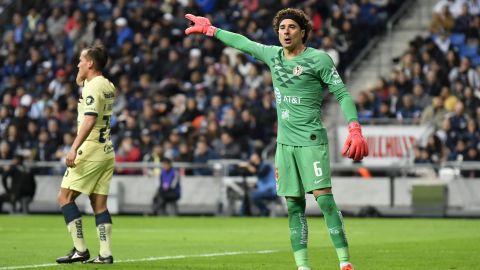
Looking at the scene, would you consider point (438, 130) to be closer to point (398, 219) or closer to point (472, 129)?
point (472, 129)

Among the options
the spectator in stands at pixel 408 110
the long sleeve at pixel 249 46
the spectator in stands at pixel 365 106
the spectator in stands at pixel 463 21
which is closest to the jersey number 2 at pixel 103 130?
the long sleeve at pixel 249 46

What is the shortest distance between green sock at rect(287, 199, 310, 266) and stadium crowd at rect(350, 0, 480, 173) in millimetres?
16198

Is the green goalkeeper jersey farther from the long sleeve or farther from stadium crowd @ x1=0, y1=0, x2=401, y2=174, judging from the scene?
Answer: stadium crowd @ x1=0, y1=0, x2=401, y2=174

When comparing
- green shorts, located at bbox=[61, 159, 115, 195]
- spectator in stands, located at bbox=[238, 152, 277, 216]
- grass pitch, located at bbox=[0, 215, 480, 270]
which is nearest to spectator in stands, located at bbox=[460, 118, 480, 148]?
grass pitch, located at bbox=[0, 215, 480, 270]

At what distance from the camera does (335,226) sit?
36.1 feet

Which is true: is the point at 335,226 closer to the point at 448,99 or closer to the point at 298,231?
the point at 298,231

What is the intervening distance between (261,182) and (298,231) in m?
16.2

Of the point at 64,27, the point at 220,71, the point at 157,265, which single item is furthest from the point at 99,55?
the point at 64,27

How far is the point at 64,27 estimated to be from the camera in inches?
1474

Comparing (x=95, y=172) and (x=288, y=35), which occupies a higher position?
(x=288, y=35)

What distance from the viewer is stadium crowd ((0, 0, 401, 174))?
30109 mm

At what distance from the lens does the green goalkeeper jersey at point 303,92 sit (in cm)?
1105

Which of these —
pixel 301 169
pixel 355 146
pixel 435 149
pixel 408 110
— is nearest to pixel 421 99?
pixel 408 110

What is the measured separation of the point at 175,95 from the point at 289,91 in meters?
21.7
